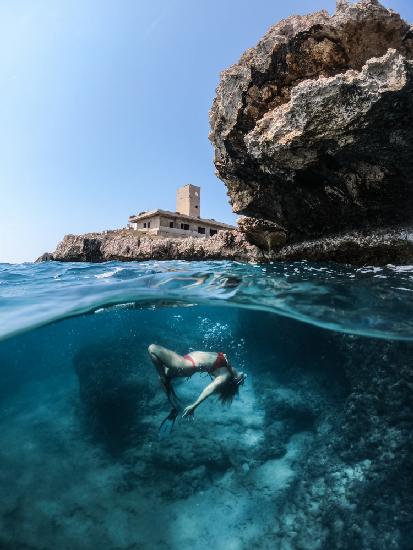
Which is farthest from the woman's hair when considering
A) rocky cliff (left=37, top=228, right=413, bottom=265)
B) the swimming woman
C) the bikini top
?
rocky cliff (left=37, top=228, right=413, bottom=265)

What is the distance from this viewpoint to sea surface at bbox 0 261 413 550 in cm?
497

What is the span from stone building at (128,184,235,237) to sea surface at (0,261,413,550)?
99.6 ft

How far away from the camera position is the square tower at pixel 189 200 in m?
52.6

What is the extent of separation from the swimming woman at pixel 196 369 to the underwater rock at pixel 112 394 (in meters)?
1.14

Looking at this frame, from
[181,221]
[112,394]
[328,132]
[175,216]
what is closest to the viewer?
[328,132]

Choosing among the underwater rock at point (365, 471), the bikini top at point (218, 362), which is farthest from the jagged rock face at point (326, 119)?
the bikini top at point (218, 362)

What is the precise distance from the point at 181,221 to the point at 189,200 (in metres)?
9.37

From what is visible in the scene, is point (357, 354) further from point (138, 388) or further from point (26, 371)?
point (26, 371)

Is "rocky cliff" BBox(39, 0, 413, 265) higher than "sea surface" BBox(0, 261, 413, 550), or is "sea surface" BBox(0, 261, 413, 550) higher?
"rocky cliff" BBox(39, 0, 413, 265)

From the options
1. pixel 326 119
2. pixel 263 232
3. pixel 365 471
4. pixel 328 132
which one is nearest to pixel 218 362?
pixel 365 471

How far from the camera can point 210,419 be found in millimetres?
7496

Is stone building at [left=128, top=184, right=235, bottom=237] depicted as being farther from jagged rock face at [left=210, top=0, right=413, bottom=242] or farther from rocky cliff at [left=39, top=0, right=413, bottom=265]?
jagged rock face at [left=210, top=0, right=413, bottom=242]

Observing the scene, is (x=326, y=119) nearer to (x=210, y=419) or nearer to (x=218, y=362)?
(x=218, y=362)

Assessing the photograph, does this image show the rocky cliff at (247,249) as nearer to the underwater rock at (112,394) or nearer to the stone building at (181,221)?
the underwater rock at (112,394)
